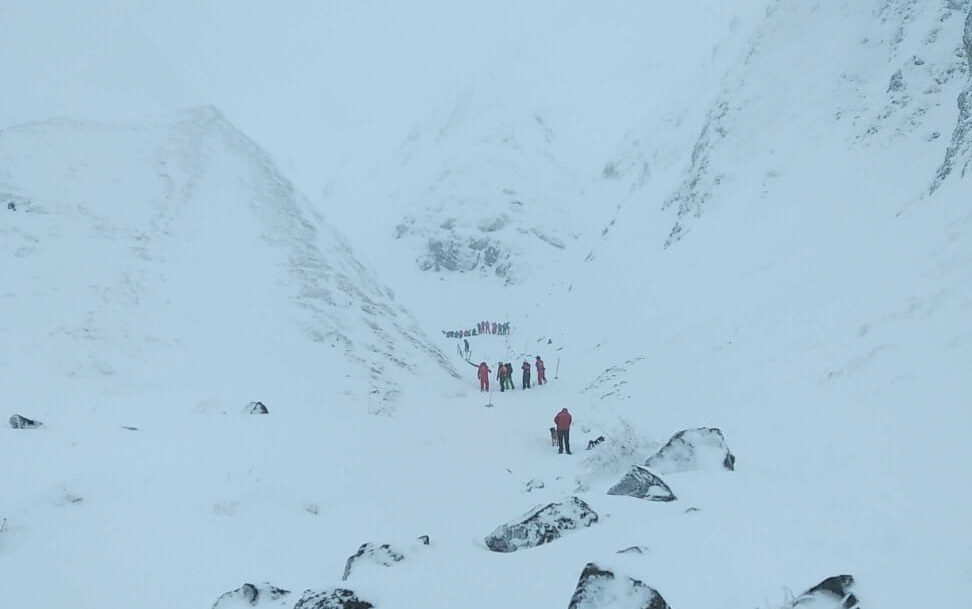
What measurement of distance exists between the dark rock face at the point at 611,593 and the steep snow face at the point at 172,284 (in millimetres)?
12142

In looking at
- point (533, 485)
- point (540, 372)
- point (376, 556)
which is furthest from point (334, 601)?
point (540, 372)

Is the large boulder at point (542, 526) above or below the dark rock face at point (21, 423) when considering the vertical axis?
below

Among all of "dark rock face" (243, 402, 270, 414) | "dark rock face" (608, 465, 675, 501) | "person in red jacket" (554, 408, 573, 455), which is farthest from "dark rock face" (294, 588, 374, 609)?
"person in red jacket" (554, 408, 573, 455)

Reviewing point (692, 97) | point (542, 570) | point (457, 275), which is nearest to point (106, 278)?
point (542, 570)

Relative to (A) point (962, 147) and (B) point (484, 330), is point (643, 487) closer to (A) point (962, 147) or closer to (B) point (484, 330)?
(A) point (962, 147)

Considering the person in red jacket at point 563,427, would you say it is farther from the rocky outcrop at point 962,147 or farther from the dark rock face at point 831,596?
the rocky outcrop at point 962,147

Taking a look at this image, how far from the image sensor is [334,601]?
16.9 ft

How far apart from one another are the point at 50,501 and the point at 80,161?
1003 inches

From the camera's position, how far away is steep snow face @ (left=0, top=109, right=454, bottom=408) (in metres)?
15.5

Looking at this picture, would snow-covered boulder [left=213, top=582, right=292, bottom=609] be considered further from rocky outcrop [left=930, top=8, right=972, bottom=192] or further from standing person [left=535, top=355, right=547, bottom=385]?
standing person [left=535, top=355, right=547, bottom=385]

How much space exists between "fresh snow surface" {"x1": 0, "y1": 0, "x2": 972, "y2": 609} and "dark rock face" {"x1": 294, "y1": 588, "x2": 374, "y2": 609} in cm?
11

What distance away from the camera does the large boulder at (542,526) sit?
6727 mm

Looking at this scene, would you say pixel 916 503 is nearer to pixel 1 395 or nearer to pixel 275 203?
pixel 1 395

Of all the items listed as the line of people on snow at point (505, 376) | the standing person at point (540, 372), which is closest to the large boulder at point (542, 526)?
the line of people on snow at point (505, 376)
